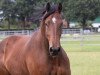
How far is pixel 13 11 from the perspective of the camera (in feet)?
234

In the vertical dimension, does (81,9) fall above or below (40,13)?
above

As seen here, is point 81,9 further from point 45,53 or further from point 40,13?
point 45,53

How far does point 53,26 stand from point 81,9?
209 feet

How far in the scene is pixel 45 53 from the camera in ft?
20.3

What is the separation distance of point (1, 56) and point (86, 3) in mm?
62441

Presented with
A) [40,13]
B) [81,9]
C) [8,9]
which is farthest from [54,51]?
[8,9]

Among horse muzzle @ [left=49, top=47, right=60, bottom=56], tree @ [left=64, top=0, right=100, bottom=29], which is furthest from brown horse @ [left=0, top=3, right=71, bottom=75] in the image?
tree @ [left=64, top=0, right=100, bottom=29]

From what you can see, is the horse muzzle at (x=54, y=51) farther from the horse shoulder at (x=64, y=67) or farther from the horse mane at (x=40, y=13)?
the horse mane at (x=40, y=13)

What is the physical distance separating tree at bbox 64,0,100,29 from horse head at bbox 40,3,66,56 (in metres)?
62.9

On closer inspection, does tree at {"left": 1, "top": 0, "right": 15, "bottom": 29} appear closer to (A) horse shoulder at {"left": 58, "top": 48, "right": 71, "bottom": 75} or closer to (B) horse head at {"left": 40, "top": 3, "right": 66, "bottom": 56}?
(A) horse shoulder at {"left": 58, "top": 48, "right": 71, "bottom": 75}

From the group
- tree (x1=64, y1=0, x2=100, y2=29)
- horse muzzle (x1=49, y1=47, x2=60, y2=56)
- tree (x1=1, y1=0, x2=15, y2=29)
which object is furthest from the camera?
tree (x1=1, y1=0, x2=15, y2=29)

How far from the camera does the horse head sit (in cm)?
562

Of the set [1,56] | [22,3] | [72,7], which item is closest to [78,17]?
[72,7]

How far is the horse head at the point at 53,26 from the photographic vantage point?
562 cm
